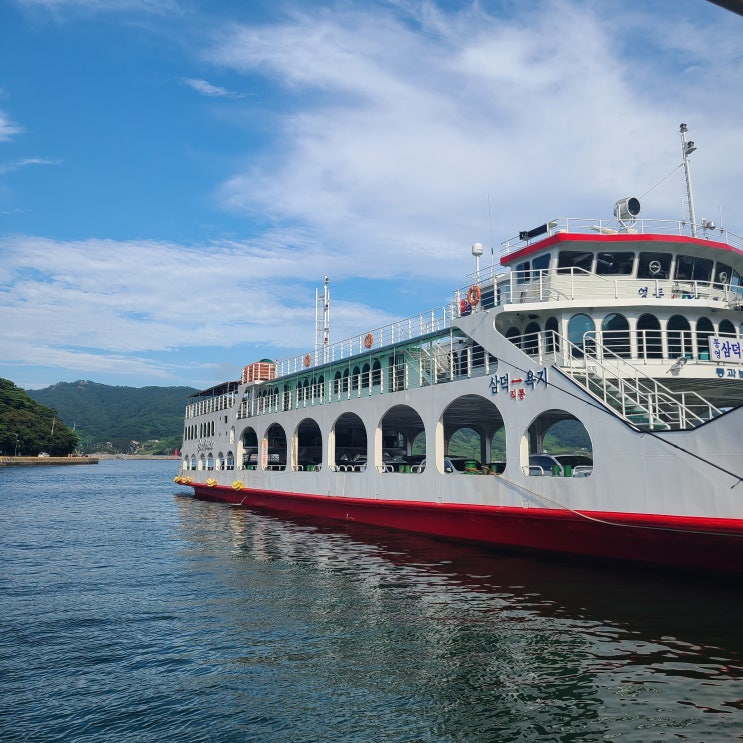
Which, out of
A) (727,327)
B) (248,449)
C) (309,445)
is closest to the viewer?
(727,327)

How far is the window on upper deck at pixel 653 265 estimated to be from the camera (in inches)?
738

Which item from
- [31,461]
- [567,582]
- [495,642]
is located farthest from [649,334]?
[31,461]

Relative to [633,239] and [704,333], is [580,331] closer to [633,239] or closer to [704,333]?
[633,239]

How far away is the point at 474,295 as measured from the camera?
66.9ft

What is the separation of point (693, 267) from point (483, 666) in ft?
47.8

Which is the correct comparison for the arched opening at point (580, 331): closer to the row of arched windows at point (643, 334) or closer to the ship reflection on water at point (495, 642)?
the row of arched windows at point (643, 334)

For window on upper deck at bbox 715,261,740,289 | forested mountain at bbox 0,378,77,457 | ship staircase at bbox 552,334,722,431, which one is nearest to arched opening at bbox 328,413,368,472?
ship staircase at bbox 552,334,722,431

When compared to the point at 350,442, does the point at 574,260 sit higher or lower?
higher

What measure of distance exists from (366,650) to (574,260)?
13.2m

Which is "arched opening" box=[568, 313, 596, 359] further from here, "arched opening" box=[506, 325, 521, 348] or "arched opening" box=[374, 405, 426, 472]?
"arched opening" box=[374, 405, 426, 472]

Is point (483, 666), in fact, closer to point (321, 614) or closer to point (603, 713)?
point (603, 713)

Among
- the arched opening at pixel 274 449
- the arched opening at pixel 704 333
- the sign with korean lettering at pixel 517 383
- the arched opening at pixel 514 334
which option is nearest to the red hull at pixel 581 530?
the sign with korean lettering at pixel 517 383

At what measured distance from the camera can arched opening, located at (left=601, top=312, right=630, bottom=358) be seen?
57.7 ft

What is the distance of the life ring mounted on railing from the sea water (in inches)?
300
